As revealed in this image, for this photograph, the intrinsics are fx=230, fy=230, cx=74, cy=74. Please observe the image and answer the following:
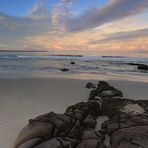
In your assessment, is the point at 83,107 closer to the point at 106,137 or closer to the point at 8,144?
the point at 106,137

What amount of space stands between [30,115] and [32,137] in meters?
2.28

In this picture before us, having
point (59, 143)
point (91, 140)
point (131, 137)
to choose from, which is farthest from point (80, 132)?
A: point (131, 137)

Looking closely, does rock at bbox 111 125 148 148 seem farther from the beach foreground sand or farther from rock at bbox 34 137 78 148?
the beach foreground sand

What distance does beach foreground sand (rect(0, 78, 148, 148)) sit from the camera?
536 centimetres

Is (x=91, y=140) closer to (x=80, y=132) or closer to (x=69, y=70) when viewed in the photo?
(x=80, y=132)

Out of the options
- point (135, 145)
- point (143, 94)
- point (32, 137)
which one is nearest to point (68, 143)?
point (32, 137)

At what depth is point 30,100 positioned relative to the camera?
311 inches

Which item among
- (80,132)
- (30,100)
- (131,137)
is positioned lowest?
(30,100)

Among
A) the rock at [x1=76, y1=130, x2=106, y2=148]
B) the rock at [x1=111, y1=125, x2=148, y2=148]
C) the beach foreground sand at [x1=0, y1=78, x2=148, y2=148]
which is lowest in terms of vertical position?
the beach foreground sand at [x1=0, y1=78, x2=148, y2=148]

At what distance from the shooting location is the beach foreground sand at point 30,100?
5.36m

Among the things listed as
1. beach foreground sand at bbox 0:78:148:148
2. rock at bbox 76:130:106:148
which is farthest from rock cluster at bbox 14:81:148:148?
beach foreground sand at bbox 0:78:148:148

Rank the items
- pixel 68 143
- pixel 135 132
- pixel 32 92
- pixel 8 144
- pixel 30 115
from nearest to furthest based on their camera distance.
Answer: pixel 68 143, pixel 135 132, pixel 8 144, pixel 30 115, pixel 32 92

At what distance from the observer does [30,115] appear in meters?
6.21

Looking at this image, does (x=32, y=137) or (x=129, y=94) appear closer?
(x=32, y=137)
